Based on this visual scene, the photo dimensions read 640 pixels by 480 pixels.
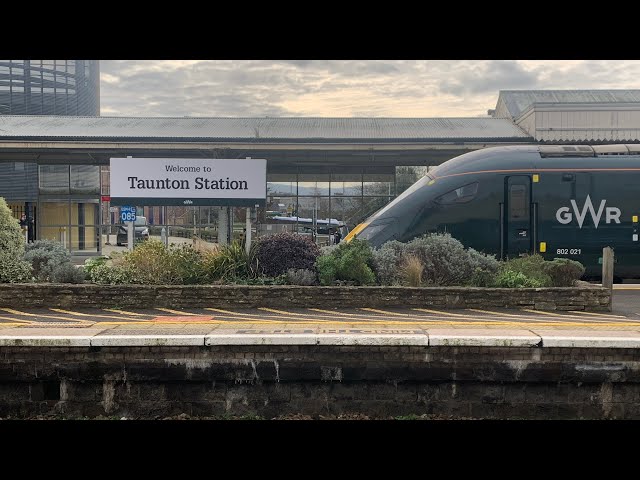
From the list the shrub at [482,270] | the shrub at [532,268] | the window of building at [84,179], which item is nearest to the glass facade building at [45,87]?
the window of building at [84,179]

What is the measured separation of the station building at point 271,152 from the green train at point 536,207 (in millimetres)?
9691

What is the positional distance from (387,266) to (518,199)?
Answer: 4.86 meters

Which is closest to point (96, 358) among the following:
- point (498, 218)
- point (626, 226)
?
point (498, 218)

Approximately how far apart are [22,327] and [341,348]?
493 centimetres

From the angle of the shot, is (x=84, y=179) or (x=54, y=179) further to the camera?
(x=84, y=179)

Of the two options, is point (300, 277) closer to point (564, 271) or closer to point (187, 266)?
point (187, 266)

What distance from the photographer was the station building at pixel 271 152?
1014 inches

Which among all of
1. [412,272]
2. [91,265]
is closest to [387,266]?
[412,272]

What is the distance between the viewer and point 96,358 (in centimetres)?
859

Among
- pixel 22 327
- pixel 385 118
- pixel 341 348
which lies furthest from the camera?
pixel 385 118

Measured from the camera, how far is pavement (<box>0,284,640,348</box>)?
8516mm

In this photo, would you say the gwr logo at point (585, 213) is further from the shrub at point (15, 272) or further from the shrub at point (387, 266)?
the shrub at point (15, 272)

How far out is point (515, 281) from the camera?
1238 centimetres

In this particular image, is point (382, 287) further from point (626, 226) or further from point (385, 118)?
point (385, 118)
